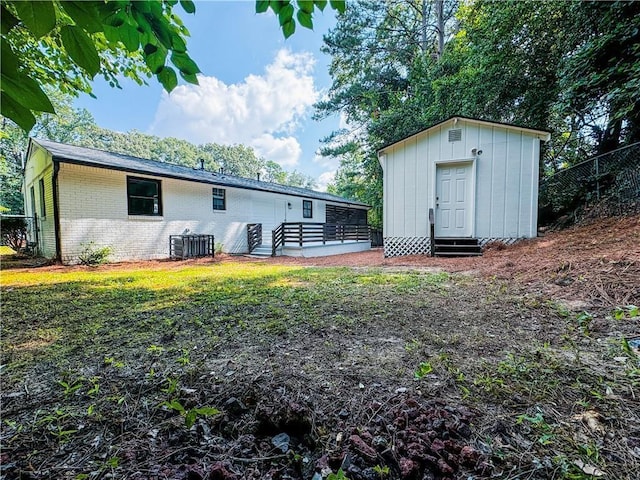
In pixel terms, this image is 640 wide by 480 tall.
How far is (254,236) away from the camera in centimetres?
1260

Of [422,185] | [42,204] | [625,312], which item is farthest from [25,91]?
[42,204]

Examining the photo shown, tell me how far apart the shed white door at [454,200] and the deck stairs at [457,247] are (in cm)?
26

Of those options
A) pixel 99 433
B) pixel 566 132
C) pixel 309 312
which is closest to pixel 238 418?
pixel 99 433

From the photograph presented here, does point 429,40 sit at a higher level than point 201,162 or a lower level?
higher

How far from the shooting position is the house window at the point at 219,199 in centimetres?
1162

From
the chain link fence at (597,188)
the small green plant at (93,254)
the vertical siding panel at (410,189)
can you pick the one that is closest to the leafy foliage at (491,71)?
the chain link fence at (597,188)

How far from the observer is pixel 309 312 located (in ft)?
9.23

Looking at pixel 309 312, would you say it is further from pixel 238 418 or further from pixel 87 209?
pixel 87 209

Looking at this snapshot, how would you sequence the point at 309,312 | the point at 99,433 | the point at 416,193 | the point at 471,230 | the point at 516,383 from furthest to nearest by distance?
the point at 416,193, the point at 471,230, the point at 309,312, the point at 516,383, the point at 99,433

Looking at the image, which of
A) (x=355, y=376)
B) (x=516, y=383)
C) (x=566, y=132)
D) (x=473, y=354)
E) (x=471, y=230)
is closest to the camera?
(x=516, y=383)

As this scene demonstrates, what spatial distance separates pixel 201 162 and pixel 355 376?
48.2 ft

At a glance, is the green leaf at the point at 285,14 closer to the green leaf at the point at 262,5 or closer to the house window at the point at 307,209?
the green leaf at the point at 262,5

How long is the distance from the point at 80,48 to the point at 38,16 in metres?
0.09

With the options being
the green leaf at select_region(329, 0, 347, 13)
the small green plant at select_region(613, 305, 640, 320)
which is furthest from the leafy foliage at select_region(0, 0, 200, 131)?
the small green plant at select_region(613, 305, 640, 320)
